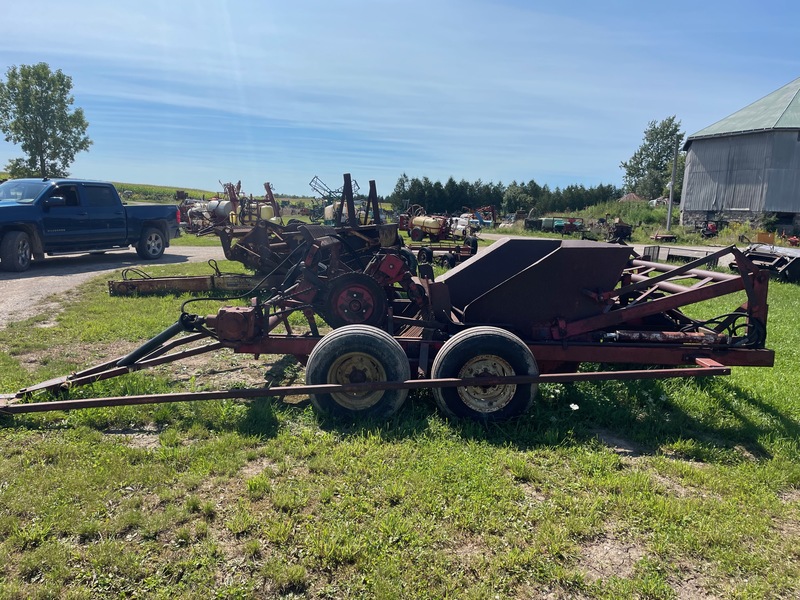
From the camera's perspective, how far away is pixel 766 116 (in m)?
31.9

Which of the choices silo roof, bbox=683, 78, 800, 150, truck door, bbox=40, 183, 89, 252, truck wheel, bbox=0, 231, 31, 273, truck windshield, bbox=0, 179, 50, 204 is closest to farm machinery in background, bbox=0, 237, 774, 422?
truck wheel, bbox=0, 231, 31, 273

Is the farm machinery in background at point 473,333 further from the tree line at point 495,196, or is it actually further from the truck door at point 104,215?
the tree line at point 495,196

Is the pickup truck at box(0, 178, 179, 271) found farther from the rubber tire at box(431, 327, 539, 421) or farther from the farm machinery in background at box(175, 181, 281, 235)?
the rubber tire at box(431, 327, 539, 421)

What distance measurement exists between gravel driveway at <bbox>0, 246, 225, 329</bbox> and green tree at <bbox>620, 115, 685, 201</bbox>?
2940 inches

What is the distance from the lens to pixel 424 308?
16.8 feet

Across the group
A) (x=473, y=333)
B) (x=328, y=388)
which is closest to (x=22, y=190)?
(x=328, y=388)

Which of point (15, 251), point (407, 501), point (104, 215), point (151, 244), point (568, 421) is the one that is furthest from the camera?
point (151, 244)

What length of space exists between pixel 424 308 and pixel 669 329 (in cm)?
262

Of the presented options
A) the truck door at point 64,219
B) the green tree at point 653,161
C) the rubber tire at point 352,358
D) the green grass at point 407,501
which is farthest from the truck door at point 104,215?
the green tree at point 653,161

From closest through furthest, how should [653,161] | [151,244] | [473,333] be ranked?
[473,333]
[151,244]
[653,161]

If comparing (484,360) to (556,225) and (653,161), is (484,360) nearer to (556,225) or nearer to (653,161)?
(556,225)

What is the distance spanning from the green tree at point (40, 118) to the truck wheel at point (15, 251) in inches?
1495

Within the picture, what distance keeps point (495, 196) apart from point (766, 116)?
24799 mm

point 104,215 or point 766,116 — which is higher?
point 766,116
